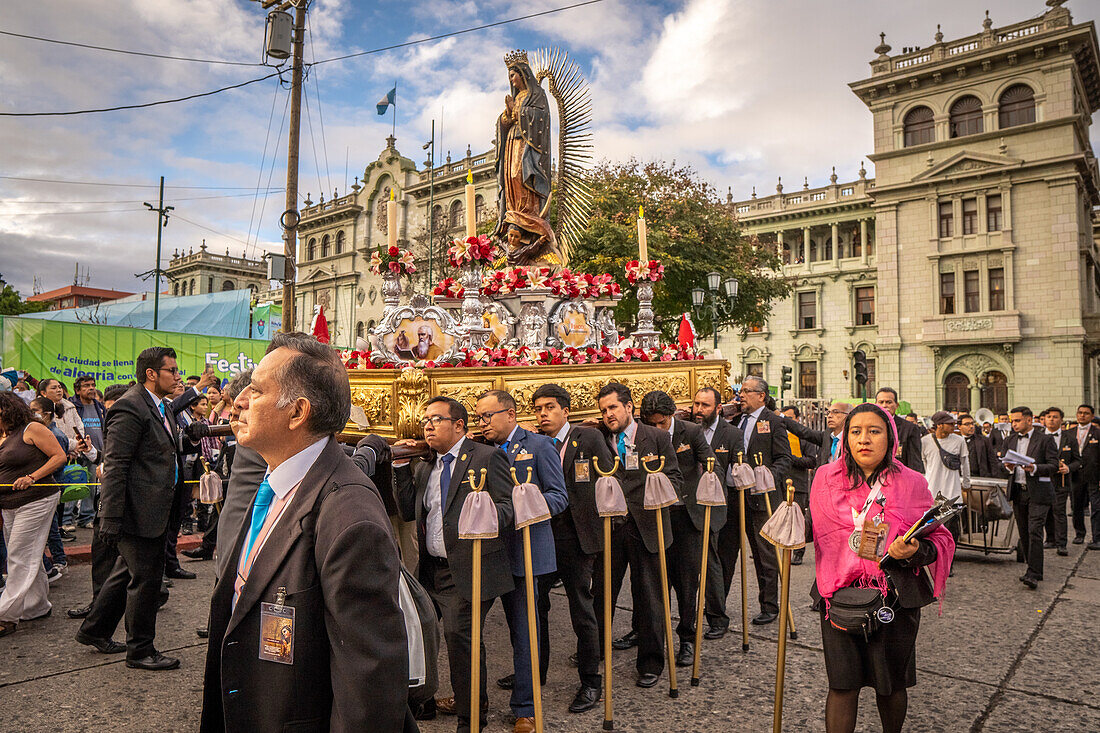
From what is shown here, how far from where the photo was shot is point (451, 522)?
4.25 m

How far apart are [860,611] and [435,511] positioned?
2554mm

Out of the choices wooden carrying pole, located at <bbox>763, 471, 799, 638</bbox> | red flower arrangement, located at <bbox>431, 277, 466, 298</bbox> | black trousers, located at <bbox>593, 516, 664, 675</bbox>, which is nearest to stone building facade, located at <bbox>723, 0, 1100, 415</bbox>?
red flower arrangement, located at <bbox>431, 277, 466, 298</bbox>

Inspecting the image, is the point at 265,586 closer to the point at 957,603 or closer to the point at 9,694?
the point at 9,694

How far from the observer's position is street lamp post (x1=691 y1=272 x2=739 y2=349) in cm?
1919

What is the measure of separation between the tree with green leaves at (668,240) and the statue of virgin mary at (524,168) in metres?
9.55

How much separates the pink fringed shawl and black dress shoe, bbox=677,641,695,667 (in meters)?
2.11

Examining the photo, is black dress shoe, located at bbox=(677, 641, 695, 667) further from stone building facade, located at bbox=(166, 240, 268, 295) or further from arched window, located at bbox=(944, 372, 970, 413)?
stone building facade, located at bbox=(166, 240, 268, 295)

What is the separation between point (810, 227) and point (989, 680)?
138 ft

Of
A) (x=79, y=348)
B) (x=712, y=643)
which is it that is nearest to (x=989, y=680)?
(x=712, y=643)

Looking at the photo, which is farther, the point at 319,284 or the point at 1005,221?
the point at 319,284

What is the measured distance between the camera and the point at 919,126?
35281mm

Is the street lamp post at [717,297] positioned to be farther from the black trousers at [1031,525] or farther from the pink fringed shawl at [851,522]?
the pink fringed shawl at [851,522]

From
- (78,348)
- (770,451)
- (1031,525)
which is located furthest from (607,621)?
(78,348)

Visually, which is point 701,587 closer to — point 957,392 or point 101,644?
point 101,644
